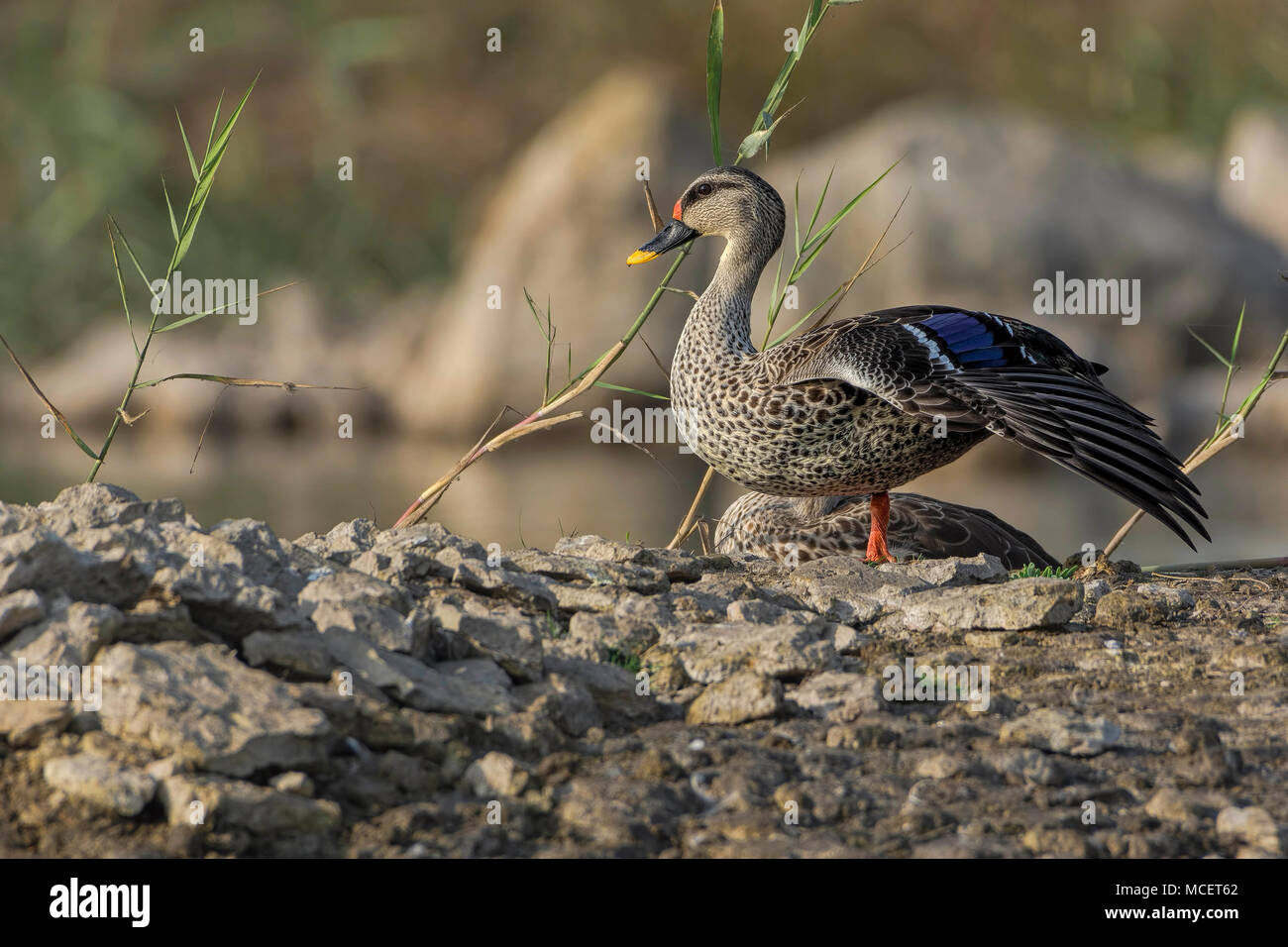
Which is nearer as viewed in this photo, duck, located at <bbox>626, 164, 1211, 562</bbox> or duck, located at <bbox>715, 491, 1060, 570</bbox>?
duck, located at <bbox>626, 164, 1211, 562</bbox>

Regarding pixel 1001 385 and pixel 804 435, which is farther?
pixel 804 435

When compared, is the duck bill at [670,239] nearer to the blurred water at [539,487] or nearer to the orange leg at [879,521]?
the orange leg at [879,521]

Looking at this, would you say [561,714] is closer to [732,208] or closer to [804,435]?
[804,435]

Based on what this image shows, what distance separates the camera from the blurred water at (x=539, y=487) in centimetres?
823

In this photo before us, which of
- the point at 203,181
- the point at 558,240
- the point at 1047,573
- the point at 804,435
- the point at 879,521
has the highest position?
the point at 558,240

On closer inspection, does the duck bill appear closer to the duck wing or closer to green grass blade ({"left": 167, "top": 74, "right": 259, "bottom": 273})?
the duck wing

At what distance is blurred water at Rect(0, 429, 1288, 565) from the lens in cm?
823

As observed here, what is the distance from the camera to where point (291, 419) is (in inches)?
510

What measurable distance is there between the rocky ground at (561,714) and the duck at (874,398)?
56cm

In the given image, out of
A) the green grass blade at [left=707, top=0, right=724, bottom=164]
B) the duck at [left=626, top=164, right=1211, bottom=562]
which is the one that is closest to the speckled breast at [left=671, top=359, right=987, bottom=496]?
the duck at [left=626, top=164, right=1211, bottom=562]

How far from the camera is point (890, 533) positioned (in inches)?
224

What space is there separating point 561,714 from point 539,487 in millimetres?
7161

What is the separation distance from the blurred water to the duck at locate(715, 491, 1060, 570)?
4.49ft

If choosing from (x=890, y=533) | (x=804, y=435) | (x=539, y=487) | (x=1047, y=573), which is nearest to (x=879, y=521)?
(x=890, y=533)
